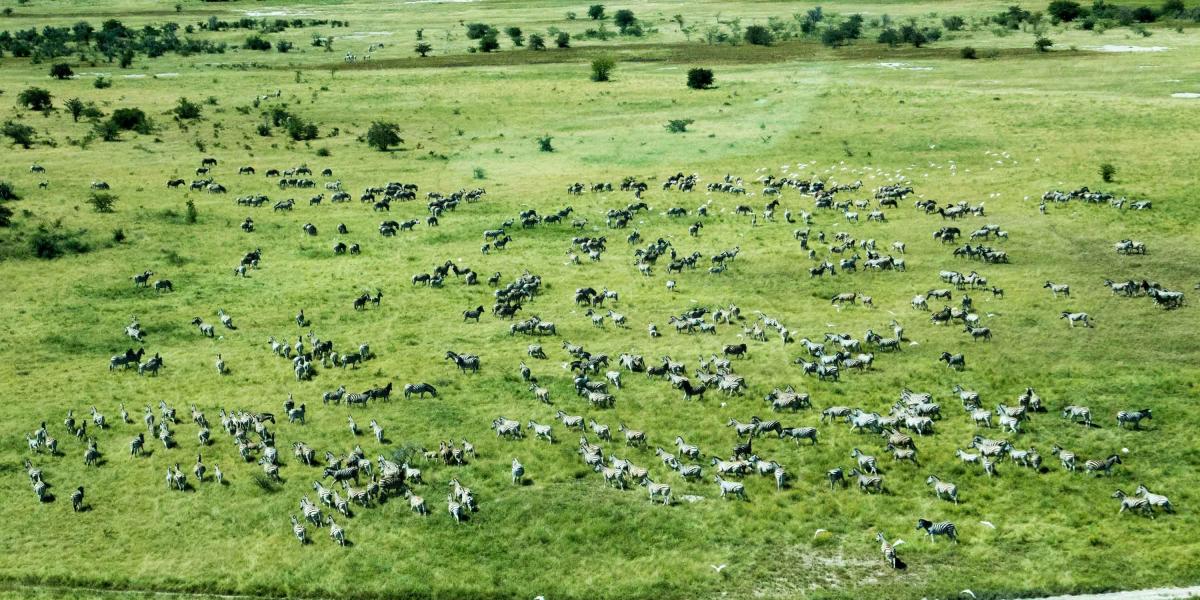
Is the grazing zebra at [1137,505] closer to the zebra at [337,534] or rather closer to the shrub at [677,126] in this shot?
the zebra at [337,534]

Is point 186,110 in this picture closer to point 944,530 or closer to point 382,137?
point 382,137

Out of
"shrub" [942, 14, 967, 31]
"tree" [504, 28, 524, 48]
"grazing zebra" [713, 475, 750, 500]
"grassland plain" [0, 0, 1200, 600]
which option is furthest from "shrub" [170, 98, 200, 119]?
"shrub" [942, 14, 967, 31]

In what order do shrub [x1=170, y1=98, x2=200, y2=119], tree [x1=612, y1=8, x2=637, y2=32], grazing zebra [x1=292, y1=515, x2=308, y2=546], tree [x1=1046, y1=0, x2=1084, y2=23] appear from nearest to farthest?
grazing zebra [x1=292, y1=515, x2=308, y2=546] < shrub [x1=170, y1=98, x2=200, y2=119] < tree [x1=1046, y1=0, x2=1084, y2=23] < tree [x1=612, y1=8, x2=637, y2=32]

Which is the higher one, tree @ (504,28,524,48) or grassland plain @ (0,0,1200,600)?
tree @ (504,28,524,48)

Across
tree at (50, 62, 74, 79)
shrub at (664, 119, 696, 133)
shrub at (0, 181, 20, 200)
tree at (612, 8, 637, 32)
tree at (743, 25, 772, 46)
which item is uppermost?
tree at (612, 8, 637, 32)

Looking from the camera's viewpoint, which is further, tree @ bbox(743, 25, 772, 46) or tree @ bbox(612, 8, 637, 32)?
tree @ bbox(612, 8, 637, 32)

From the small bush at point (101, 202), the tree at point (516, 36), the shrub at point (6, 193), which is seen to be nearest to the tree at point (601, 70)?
the tree at point (516, 36)

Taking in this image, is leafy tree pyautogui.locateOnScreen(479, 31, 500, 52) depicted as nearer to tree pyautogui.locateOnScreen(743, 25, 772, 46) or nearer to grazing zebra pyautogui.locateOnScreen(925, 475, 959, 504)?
tree pyautogui.locateOnScreen(743, 25, 772, 46)
